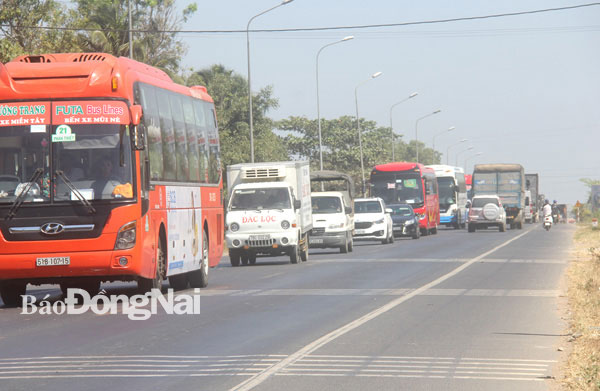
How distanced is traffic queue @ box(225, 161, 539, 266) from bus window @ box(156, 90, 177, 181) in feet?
31.7

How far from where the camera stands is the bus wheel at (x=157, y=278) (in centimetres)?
1756

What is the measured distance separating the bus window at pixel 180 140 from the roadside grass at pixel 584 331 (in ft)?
22.5

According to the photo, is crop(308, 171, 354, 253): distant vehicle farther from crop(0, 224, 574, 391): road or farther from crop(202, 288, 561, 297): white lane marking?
crop(202, 288, 561, 297): white lane marking

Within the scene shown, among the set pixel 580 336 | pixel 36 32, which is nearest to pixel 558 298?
pixel 580 336

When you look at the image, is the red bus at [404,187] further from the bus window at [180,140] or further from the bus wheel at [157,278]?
the bus wheel at [157,278]

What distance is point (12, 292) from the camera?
17.9 m

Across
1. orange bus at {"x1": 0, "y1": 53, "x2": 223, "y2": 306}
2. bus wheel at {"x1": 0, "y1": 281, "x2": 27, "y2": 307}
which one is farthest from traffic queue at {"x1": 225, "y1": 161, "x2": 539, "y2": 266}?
orange bus at {"x1": 0, "y1": 53, "x2": 223, "y2": 306}

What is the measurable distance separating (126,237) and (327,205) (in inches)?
799

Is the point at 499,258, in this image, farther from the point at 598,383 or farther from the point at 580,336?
the point at 598,383

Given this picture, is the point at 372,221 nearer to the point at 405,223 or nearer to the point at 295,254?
the point at 405,223

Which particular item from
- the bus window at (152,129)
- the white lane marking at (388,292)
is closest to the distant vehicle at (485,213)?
the white lane marking at (388,292)

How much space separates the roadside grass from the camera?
936 cm

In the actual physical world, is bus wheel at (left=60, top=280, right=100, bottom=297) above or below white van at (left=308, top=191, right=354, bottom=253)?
below

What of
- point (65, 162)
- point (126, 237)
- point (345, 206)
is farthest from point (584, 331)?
point (345, 206)
